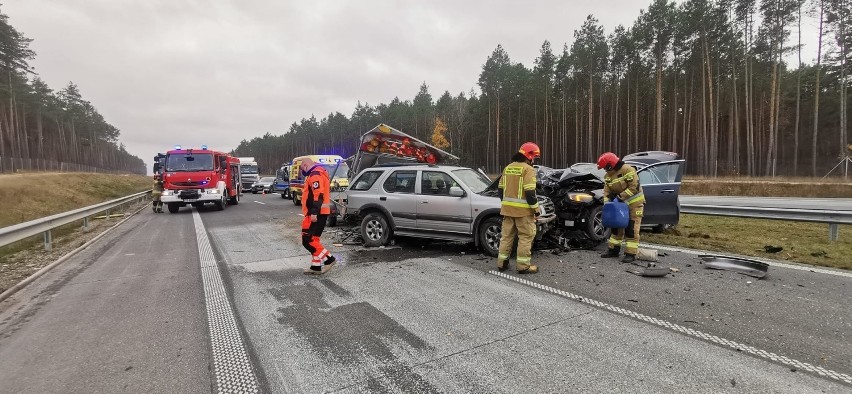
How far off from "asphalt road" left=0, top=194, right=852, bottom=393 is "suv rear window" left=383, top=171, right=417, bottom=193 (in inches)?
74.6

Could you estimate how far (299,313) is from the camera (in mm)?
4008

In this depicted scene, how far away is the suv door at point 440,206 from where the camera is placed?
269 inches

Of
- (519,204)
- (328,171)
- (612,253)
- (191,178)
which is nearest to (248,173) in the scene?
(328,171)

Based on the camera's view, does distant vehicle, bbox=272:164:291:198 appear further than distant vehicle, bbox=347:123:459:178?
Yes

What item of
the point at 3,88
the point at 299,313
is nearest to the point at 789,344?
the point at 299,313

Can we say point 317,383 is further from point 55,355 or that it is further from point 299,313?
point 55,355

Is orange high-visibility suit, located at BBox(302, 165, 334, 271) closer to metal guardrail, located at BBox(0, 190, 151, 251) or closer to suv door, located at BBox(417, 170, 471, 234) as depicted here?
suv door, located at BBox(417, 170, 471, 234)

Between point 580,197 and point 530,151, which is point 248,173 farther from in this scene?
point 530,151

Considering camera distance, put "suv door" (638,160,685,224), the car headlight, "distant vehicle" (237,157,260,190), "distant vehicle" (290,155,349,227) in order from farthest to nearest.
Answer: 1. "distant vehicle" (237,157,260,190)
2. "distant vehicle" (290,155,349,227)
3. "suv door" (638,160,685,224)
4. the car headlight

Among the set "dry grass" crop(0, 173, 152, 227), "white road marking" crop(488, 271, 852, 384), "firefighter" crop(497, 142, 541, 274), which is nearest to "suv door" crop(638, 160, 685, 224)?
"firefighter" crop(497, 142, 541, 274)

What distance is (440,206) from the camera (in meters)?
7.03

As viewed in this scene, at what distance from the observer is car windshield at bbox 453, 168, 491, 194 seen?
711 cm

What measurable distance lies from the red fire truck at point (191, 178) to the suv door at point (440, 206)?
11.8m

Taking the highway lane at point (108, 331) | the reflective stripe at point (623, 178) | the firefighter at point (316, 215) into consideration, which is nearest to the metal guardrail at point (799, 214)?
the reflective stripe at point (623, 178)
